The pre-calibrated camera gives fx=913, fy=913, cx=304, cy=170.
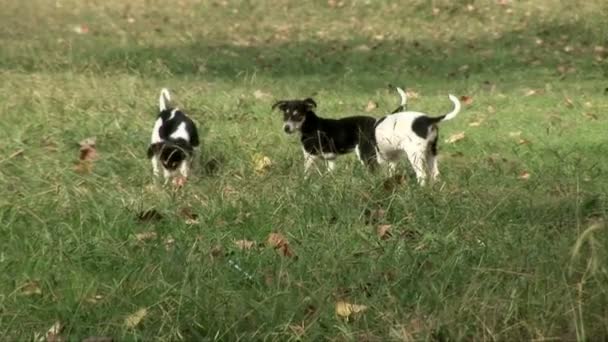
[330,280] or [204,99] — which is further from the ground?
[330,280]

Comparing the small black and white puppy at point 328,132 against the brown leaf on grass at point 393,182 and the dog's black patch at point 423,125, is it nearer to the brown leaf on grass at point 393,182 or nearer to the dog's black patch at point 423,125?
the dog's black patch at point 423,125

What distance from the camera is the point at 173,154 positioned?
20.7 feet

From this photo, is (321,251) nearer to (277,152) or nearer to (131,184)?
(131,184)

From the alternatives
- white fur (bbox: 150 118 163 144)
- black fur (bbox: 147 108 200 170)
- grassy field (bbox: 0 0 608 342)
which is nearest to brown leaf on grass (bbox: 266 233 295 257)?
grassy field (bbox: 0 0 608 342)

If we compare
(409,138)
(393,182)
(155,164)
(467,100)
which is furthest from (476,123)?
(393,182)

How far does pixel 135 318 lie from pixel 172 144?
3205 mm

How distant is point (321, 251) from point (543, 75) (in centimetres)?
838

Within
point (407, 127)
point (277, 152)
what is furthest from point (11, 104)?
point (407, 127)

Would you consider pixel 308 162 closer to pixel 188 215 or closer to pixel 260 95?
pixel 188 215

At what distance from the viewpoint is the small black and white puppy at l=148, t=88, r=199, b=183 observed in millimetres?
6289

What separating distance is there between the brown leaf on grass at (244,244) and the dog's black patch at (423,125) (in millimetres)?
2763

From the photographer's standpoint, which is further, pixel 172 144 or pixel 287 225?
pixel 172 144

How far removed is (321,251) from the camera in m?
3.92

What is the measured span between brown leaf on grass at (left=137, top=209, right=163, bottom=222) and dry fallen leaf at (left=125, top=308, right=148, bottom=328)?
1171 millimetres
